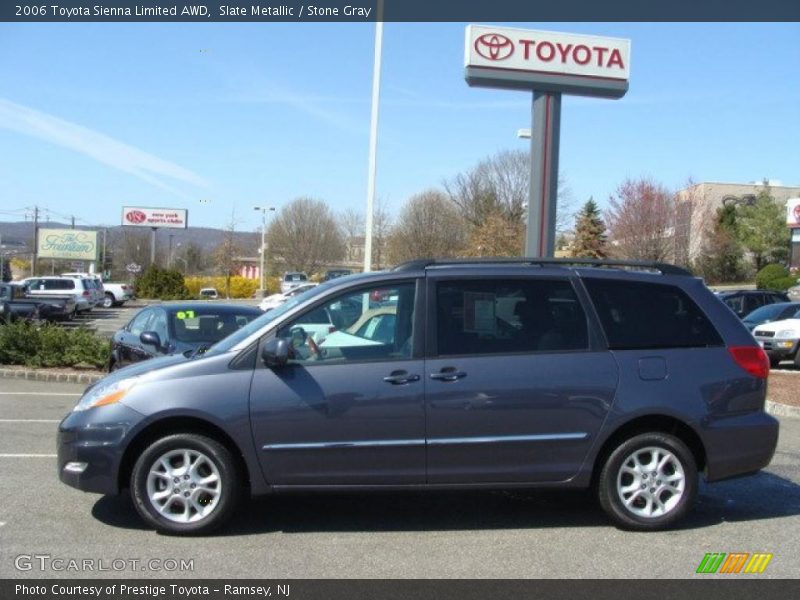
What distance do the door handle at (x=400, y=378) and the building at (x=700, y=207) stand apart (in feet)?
138

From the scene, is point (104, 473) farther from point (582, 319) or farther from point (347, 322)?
point (582, 319)

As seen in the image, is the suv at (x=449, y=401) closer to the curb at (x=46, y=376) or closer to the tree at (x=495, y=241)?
the curb at (x=46, y=376)

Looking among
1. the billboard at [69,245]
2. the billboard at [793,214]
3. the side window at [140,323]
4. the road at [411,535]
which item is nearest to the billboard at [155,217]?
the billboard at [69,245]

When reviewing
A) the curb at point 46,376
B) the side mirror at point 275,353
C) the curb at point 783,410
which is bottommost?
the curb at point 46,376

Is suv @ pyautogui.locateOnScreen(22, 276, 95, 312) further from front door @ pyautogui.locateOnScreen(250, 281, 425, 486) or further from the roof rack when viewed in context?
front door @ pyautogui.locateOnScreen(250, 281, 425, 486)

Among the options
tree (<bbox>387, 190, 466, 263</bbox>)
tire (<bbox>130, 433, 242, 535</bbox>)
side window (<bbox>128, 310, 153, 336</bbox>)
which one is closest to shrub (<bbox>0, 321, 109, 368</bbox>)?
side window (<bbox>128, 310, 153, 336</bbox>)

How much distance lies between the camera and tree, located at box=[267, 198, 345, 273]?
2675 inches

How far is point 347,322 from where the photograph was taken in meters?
5.89

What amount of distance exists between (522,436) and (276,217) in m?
65.5

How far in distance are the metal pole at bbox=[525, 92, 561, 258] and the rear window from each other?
14.4m

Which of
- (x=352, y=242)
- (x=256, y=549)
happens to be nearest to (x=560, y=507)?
(x=256, y=549)

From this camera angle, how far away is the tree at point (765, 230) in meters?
56.4

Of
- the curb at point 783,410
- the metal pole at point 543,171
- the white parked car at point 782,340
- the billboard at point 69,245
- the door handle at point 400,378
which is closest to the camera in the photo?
the door handle at point 400,378

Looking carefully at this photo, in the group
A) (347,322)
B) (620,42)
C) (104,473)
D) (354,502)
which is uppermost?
(620,42)
